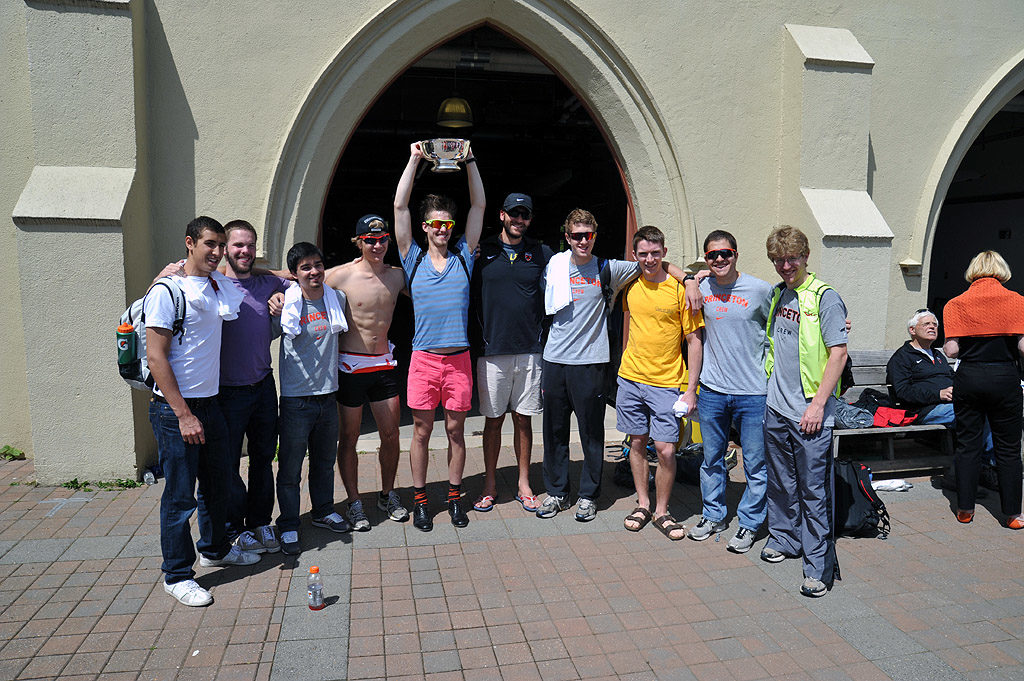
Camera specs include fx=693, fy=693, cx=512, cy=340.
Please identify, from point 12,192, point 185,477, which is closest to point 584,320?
point 185,477

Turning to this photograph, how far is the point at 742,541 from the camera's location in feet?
14.0

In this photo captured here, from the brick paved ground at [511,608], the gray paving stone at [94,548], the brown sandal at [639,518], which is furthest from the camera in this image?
the brown sandal at [639,518]

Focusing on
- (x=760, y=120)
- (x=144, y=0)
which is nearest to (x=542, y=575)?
(x=760, y=120)

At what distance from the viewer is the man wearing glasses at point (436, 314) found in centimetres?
444

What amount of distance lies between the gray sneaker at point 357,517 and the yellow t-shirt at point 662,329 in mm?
1999

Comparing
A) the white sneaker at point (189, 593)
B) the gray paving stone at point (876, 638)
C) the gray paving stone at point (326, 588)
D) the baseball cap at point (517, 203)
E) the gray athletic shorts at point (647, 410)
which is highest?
the baseball cap at point (517, 203)

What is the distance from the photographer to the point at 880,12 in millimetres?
6574

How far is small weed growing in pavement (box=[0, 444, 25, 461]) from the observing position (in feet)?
18.8

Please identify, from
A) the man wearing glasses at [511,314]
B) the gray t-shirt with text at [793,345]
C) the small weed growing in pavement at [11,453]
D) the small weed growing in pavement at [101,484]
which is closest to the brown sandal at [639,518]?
the man wearing glasses at [511,314]

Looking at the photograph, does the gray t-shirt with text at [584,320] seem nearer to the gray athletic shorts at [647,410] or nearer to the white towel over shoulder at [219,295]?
the gray athletic shorts at [647,410]

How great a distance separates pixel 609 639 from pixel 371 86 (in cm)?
469

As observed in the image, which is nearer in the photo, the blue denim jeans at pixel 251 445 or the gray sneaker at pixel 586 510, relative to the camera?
the blue denim jeans at pixel 251 445

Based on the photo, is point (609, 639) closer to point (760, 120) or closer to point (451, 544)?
point (451, 544)

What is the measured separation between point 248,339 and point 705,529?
304cm
